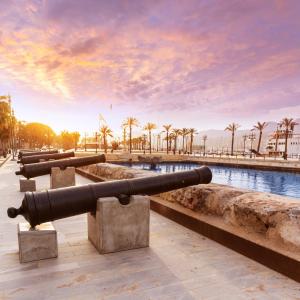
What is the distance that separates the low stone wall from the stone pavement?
53cm

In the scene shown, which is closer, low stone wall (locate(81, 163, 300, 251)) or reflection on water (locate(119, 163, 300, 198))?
low stone wall (locate(81, 163, 300, 251))

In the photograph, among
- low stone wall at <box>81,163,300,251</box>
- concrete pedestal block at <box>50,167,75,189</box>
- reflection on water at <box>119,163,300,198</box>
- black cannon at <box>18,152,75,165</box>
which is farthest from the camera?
reflection on water at <box>119,163,300,198</box>

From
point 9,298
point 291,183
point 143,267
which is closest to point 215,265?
point 143,267

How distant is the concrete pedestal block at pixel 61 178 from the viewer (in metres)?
9.54

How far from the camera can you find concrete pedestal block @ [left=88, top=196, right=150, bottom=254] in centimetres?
418

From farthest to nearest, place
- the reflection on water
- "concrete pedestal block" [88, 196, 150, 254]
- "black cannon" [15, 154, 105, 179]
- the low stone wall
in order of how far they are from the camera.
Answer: the reflection on water → "black cannon" [15, 154, 105, 179] → "concrete pedestal block" [88, 196, 150, 254] → the low stone wall

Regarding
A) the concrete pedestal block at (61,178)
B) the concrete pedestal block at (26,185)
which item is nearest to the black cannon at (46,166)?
the concrete pedestal block at (61,178)

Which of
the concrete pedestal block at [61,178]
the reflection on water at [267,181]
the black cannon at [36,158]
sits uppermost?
the black cannon at [36,158]

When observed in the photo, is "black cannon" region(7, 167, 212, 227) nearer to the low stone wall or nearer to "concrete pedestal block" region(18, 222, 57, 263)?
"concrete pedestal block" region(18, 222, 57, 263)

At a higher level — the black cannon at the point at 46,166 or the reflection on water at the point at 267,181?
the black cannon at the point at 46,166

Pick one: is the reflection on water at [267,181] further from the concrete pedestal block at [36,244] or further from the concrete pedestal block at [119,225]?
the concrete pedestal block at [36,244]

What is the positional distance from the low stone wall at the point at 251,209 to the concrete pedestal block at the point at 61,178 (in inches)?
176

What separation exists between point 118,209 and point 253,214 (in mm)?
2185

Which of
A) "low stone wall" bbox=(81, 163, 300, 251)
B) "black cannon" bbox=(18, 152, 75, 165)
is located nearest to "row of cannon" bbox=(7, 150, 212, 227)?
"low stone wall" bbox=(81, 163, 300, 251)
